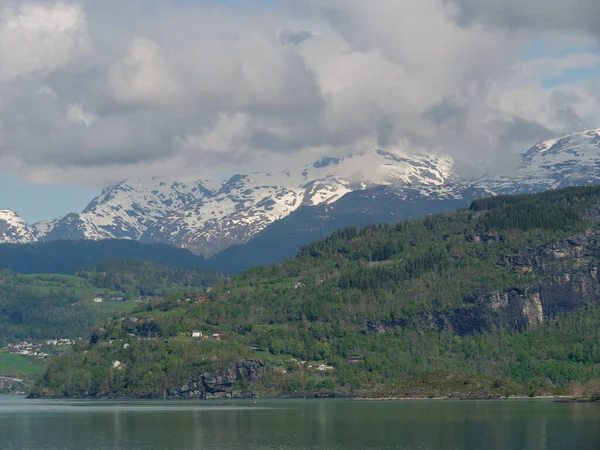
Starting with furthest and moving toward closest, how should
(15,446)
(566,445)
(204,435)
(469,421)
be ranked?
(469,421) < (204,435) < (15,446) < (566,445)

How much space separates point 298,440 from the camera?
16800cm

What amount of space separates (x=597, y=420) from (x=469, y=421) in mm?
20653

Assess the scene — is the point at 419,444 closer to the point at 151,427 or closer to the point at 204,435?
the point at 204,435

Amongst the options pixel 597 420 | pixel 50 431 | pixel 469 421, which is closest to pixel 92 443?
pixel 50 431

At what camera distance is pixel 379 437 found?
168500mm

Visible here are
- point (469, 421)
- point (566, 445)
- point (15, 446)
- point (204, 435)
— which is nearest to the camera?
point (566, 445)

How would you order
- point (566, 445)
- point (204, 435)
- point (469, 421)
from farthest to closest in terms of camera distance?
point (469, 421) < point (204, 435) < point (566, 445)

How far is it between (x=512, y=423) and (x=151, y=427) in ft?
199

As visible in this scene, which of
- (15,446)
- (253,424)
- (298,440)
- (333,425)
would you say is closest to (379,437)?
(298,440)

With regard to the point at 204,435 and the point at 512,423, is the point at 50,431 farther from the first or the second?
the point at 512,423

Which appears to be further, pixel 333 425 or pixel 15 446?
pixel 333 425

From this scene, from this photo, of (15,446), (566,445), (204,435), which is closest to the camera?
(566,445)

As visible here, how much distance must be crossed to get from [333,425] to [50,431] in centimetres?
4767

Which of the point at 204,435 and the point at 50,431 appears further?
the point at 50,431
